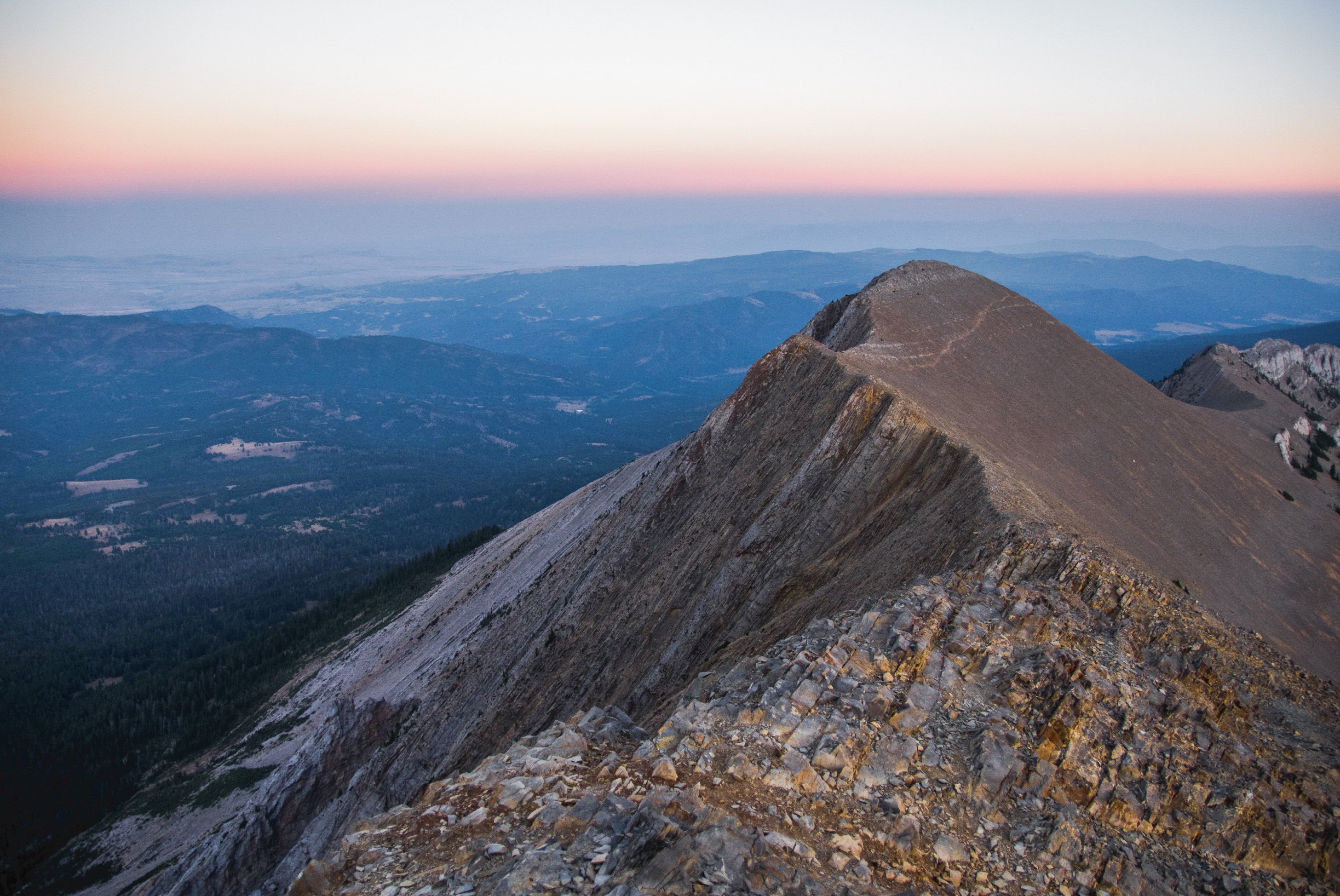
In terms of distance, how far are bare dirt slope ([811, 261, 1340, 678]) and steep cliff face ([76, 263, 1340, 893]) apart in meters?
0.23

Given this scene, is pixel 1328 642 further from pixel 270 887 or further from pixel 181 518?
pixel 181 518

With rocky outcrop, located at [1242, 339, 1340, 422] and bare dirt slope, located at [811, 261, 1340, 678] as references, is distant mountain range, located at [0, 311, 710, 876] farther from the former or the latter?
rocky outcrop, located at [1242, 339, 1340, 422]

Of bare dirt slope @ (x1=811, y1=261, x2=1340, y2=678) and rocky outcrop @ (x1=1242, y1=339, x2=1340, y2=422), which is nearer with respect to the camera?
bare dirt slope @ (x1=811, y1=261, x2=1340, y2=678)

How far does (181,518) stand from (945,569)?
7268 inches

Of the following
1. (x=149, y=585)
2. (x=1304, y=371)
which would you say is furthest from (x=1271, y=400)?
(x=149, y=585)

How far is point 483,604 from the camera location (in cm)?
5269

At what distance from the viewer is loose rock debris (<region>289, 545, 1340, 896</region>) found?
10922mm

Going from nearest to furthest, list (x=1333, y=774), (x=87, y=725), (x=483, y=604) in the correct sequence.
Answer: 1. (x=1333, y=774)
2. (x=483, y=604)
3. (x=87, y=725)

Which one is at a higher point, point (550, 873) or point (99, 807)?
point (550, 873)

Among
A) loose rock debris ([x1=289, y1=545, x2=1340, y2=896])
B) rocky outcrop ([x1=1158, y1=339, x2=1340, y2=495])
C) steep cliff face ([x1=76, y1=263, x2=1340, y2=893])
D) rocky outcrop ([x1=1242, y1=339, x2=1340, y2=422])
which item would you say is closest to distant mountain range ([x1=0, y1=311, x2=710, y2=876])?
steep cliff face ([x1=76, y1=263, x2=1340, y2=893])

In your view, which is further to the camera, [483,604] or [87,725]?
[87,725]

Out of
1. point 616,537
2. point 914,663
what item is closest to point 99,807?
point 616,537

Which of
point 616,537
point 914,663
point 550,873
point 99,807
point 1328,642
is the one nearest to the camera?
point 550,873

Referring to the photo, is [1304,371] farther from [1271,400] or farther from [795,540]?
[795,540]
